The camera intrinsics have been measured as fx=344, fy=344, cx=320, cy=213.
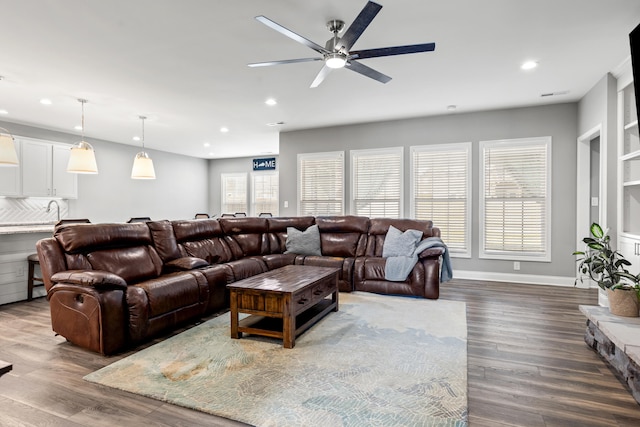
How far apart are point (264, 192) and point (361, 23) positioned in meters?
8.28

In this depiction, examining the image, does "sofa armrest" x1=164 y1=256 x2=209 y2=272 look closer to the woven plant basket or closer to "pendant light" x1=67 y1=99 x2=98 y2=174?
"pendant light" x1=67 y1=99 x2=98 y2=174

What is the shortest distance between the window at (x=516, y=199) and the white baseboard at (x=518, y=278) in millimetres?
277

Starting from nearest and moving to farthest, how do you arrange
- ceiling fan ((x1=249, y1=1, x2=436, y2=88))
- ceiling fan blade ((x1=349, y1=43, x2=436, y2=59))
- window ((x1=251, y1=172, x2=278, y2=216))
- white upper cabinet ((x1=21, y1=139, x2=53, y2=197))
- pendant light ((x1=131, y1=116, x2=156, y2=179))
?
ceiling fan ((x1=249, y1=1, x2=436, y2=88)) → ceiling fan blade ((x1=349, y1=43, x2=436, y2=59)) → pendant light ((x1=131, y1=116, x2=156, y2=179)) → white upper cabinet ((x1=21, y1=139, x2=53, y2=197)) → window ((x1=251, y1=172, x2=278, y2=216))

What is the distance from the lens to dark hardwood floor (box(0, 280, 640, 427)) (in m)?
1.94

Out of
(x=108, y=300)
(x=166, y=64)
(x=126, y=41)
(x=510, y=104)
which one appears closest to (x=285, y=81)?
(x=166, y=64)

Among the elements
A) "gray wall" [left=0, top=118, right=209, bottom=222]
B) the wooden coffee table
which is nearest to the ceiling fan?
the wooden coffee table

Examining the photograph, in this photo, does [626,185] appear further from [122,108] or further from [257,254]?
[122,108]

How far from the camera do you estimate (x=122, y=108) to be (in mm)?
5281

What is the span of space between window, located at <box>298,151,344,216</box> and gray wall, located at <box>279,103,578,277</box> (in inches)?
6.1

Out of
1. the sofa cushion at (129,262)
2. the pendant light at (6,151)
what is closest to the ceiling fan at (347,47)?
the sofa cushion at (129,262)

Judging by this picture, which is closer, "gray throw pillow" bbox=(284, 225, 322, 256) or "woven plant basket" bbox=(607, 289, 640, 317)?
"woven plant basket" bbox=(607, 289, 640, 317)

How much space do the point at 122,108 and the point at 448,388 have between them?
18.5ft

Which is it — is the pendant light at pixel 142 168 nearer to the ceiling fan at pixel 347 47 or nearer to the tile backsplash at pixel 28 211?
the tile backsplash at pixel 28 211

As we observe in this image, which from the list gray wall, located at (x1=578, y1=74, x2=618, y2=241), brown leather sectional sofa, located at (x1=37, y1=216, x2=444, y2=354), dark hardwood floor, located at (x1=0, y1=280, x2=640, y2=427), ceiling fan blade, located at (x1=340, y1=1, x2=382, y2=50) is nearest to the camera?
dark hardwood floor, located at (x1=0, y1=280, x2=640, y2=427)
